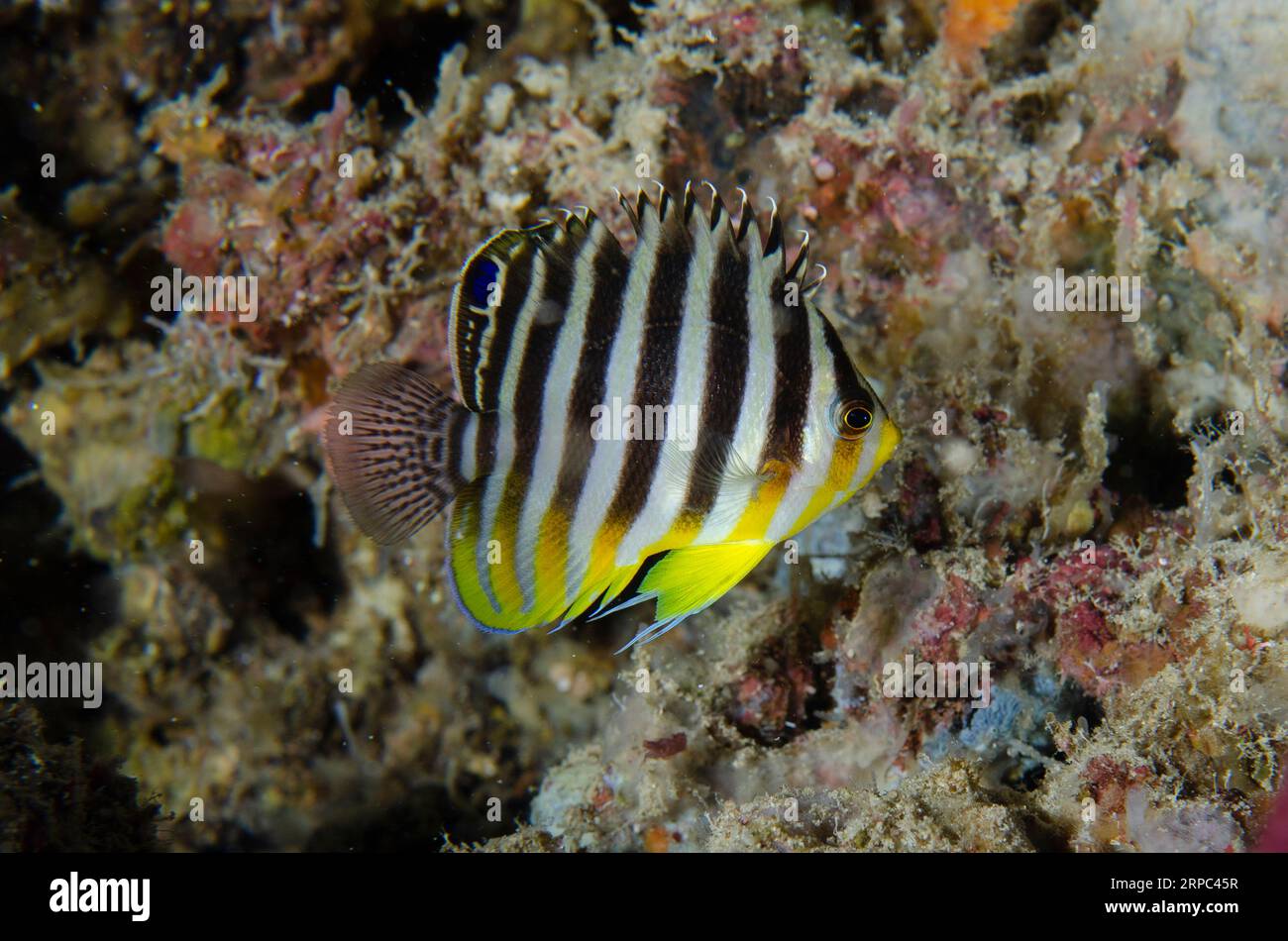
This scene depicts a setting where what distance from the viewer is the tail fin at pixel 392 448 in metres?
2.39

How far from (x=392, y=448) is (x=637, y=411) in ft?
2.62

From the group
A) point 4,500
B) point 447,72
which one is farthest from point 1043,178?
point 4,500

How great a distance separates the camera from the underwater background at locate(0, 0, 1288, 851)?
2.76 metres

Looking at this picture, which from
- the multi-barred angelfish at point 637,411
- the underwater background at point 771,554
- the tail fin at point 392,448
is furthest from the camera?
the underwater background at point 771,554

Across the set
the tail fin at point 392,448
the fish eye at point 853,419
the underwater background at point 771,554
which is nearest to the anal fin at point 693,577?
the fish eye at point 853,419

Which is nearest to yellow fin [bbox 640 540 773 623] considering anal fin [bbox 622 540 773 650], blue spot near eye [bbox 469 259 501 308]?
anal fin [bbox 622 540 773 650]

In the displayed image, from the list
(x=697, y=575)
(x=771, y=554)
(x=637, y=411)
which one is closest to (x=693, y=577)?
(x=697, y=575)

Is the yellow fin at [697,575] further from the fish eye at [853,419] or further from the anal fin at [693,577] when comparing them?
the fish eye at [853,419]

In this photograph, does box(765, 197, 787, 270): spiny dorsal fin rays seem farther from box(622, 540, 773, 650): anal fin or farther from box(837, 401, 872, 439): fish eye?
box(622, 540, 773, 650): anal fin

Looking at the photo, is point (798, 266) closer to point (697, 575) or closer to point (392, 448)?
point (697, 575)

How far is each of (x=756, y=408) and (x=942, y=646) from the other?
4.61 ft

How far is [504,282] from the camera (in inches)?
89.0

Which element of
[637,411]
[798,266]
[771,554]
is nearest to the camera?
[637,411]

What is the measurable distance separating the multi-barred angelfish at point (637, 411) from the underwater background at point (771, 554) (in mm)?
1015
